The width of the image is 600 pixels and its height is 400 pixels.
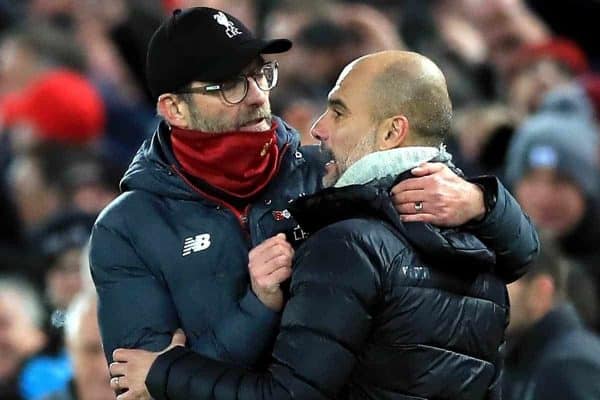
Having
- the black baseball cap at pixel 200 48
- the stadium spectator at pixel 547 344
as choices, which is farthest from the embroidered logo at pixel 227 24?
the stadium spectator at pixel 547 344

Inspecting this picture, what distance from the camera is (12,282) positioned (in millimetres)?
7293

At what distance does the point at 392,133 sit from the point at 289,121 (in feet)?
12.4

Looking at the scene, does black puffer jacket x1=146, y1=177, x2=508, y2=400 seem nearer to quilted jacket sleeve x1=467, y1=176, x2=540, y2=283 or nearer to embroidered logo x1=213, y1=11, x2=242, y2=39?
quilted jacket sleeve x1=467, y1=176, x2=540, y2=283

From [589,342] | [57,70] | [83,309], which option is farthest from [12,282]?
[589,342]

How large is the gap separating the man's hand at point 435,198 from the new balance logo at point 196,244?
0.51 meters

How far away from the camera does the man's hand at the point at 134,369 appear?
395 centimetres

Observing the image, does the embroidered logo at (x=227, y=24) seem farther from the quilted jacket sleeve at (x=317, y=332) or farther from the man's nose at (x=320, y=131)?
the quilted jacket sleeve at (x=317, y=332)

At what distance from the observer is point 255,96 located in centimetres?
412

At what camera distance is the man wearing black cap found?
4.04 metres

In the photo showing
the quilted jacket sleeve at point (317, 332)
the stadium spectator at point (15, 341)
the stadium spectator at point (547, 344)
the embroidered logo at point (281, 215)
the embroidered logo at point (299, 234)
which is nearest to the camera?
the quilted jacket sleeve at point (317, 332)

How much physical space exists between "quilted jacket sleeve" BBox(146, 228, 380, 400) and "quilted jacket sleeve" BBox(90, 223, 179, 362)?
0.83ft

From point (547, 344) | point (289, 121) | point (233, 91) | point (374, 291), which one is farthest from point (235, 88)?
point (289, 121)

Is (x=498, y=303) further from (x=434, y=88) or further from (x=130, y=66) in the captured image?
(x=130, y=66)

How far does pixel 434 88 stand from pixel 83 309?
2.64m
